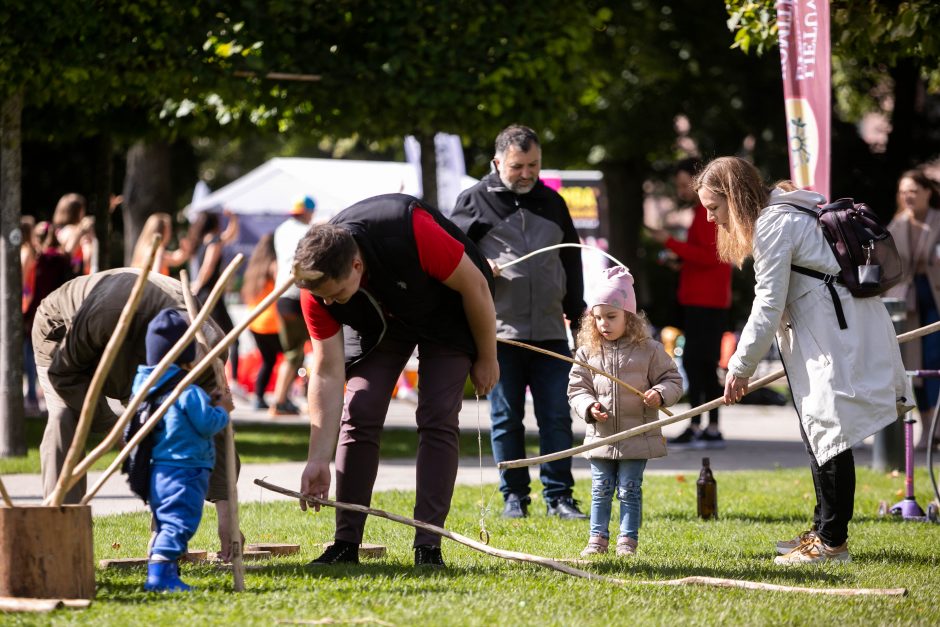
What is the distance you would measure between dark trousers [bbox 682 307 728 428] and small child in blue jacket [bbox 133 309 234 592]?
6.68 m

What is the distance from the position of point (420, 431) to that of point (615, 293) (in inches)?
50.1

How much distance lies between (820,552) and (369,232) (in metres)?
2.42

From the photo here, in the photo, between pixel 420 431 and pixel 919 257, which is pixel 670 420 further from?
pixel 919 257

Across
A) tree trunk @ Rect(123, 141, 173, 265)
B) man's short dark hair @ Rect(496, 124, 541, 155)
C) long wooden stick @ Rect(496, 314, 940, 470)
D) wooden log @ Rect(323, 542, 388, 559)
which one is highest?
tree trunk @ Rect(123, 141, 173, 265)

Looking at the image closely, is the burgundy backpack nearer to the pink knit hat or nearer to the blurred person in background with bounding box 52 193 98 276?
the pink knit hat

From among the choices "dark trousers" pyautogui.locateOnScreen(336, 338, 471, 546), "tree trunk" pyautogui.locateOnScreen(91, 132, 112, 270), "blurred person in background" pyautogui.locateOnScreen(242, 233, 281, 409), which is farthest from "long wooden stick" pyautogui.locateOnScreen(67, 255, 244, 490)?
"blurred person in background" pyautogui.locateOnScreen(242, 233, 281, 409)

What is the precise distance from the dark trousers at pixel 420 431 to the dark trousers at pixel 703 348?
567 cm

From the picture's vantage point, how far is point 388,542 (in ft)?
21.4

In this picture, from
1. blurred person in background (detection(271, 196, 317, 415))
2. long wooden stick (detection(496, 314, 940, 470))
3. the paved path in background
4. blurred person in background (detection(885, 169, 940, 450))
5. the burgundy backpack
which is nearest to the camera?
the burgundy backpack

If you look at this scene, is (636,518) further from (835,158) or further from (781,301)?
(835,158)

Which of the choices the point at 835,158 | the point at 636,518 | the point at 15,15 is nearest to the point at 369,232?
the point at 636,518

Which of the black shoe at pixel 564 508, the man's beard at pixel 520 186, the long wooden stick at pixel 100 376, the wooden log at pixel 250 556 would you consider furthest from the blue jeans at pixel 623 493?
the long wooden stick at pixel 100 376

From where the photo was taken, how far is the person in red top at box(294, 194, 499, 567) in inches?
206

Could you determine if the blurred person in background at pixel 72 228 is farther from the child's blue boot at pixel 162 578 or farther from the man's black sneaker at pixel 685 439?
the child's blue boot at pixel 162 578
